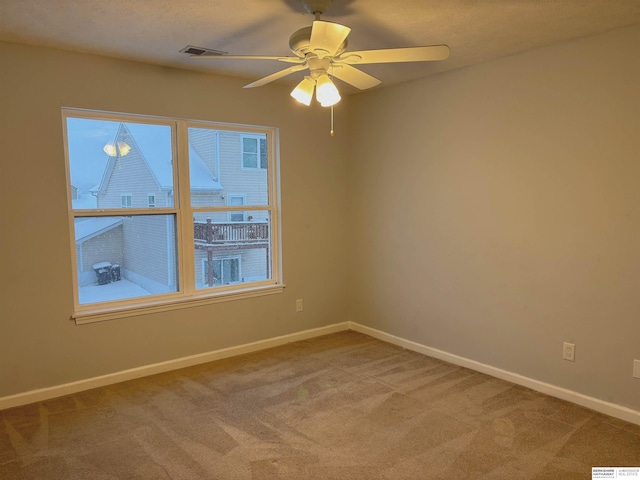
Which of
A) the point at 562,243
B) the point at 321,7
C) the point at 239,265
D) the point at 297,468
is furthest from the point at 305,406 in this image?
the point at 321,7

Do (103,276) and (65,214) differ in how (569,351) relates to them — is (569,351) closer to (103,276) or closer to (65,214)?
(103,276)

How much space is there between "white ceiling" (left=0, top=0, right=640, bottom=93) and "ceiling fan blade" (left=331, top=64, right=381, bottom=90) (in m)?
0.30

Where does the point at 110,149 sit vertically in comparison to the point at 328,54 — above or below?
below

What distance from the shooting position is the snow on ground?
337 cm

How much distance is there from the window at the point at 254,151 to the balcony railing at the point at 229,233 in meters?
0.55

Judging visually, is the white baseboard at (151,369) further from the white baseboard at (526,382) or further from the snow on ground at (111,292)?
the white baseboard at (526,382)

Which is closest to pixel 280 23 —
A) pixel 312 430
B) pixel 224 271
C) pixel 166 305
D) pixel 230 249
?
pixel 230 249

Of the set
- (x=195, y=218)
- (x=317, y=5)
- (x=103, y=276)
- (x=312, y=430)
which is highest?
(x=317, y=5)

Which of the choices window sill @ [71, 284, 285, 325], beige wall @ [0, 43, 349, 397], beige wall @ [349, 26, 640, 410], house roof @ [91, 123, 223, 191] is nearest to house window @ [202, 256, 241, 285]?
window sill @ [71, 284, 285, 325]

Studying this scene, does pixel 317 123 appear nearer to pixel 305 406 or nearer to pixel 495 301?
pixel 495 301

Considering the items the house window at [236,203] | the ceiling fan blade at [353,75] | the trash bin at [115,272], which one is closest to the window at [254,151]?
the house window at [236,203]

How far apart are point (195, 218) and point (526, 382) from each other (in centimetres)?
290

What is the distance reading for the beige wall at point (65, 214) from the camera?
3000 mm

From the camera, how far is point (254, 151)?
4.15 meters
